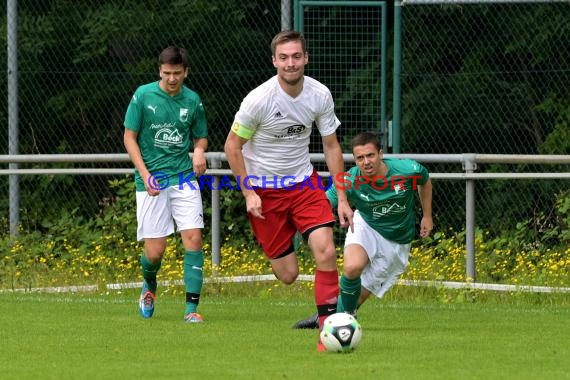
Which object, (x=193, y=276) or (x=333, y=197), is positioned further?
(x=193, y=276)

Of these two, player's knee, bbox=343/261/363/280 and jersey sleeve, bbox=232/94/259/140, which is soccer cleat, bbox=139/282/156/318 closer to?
player's knee, bbox=343/261/363/280

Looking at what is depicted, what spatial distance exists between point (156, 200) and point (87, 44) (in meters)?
5.12

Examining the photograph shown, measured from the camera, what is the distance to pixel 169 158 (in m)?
10.3

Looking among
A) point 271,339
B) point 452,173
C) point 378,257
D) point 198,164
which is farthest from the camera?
point 452,173

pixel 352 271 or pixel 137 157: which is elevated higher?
pixel 137 157

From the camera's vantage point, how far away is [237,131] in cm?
905

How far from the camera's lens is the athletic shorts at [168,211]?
10297mm

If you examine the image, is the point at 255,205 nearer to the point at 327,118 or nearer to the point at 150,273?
the point at 327,118

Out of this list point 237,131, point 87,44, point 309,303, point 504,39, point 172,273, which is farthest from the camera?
point 87,44

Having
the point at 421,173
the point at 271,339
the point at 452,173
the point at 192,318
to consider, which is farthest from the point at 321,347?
the point at 452,173

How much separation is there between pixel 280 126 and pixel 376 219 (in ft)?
3.44

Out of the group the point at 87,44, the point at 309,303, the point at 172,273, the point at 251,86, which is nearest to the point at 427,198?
the point at 309,303

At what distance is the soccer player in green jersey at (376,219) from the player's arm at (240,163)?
2.45 ft

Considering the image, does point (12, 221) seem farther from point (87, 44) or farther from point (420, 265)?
point (420, 265)
